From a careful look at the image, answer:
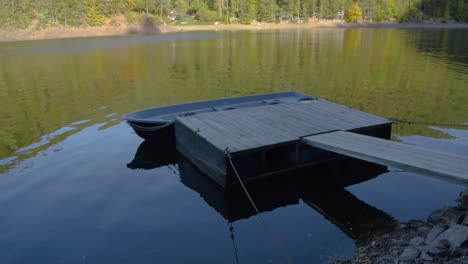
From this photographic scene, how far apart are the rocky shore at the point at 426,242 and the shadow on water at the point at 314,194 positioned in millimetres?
452

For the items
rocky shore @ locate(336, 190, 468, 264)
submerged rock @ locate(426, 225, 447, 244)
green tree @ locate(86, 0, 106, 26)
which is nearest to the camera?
rocky shore @ locate(336, 190, 468, 264)

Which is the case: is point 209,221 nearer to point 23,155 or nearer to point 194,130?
point 194,130

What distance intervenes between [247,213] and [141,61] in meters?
31.5

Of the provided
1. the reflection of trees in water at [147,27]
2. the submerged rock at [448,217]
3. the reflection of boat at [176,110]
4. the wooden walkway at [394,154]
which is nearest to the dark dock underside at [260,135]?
the wooden walkway at [394,154]

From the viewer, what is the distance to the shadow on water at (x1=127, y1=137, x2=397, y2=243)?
796cm

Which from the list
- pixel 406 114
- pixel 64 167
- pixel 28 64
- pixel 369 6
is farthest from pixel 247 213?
pixel 369 6

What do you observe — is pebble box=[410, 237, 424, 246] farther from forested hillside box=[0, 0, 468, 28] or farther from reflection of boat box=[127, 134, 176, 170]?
forested hillside box=[0, 0, 468, 28]

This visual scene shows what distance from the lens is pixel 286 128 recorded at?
34.2 feet

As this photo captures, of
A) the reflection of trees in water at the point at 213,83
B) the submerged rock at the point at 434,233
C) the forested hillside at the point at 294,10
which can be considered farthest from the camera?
the forested hillside at the point at 294,10

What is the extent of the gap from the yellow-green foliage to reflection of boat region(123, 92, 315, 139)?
106 meters

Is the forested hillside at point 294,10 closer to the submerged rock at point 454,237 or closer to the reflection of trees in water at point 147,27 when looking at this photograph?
the reflection of trees in water at point 147,27

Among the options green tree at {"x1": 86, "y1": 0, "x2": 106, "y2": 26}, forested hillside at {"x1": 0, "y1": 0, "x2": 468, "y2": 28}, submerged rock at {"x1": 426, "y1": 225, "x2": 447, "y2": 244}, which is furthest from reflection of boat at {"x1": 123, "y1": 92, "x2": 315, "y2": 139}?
forested hillside at {"x1": 0, "y1": 0, "x2": 468, "y2": 28}

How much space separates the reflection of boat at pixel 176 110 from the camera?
12141 mm

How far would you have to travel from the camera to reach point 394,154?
8.12 m
